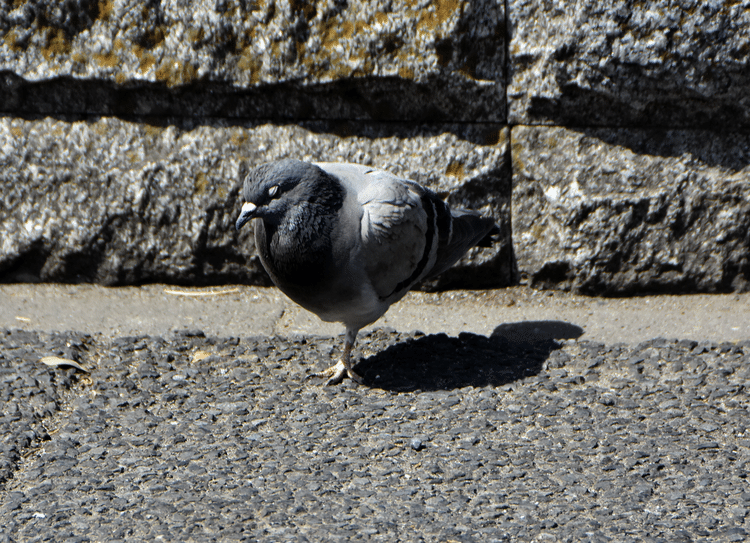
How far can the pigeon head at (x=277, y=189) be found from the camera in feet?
9.52

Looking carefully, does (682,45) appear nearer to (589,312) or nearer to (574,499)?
(589,312)

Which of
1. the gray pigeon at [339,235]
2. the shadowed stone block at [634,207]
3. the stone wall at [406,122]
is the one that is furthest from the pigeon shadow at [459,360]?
the stone wall at [406,122]

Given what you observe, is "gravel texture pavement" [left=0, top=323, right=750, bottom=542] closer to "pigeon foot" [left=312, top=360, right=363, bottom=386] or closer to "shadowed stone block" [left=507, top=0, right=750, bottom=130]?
"pigeon foot" [left=312, top=360, right=363, bottom=386]

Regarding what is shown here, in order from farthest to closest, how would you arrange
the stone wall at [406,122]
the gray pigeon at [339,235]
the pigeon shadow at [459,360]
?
the stone wall at [406,122]
the pigeon shadow at [459,360]
the gray pigeon at [339,235]

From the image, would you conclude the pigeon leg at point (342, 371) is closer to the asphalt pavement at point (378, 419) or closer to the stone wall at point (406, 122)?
the asphalt pavement at point (378, 419)

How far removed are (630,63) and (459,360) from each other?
156 cm

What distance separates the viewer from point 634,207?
3736mm

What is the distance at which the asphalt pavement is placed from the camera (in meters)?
2.15

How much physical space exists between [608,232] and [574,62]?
824 millimetres

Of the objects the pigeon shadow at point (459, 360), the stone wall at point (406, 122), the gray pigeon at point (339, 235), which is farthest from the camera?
the stone wall at point (406, 122)

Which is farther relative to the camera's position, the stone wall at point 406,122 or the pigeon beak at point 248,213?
the stone wall at point 406,122

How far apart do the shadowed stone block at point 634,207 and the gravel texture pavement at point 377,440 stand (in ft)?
1.56

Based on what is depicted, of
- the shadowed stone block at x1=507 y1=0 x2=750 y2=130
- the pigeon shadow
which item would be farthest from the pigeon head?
the shadowed stone block at x1=507 y1=0 x2=750 y2=130

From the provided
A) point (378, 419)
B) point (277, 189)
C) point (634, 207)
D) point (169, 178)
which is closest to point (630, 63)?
point (634, 207)
